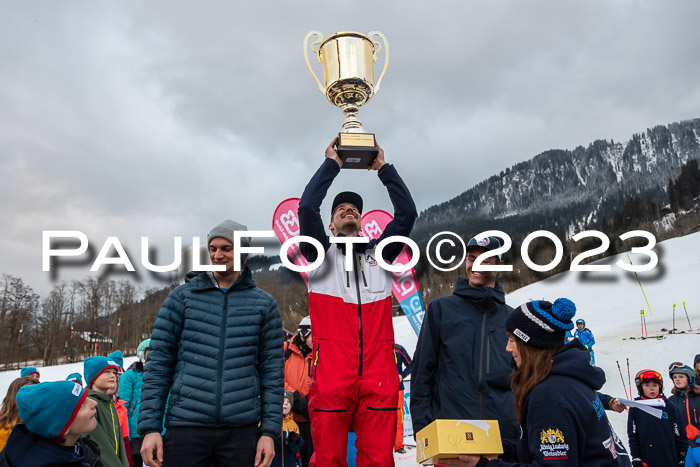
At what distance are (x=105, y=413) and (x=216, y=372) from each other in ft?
6.18

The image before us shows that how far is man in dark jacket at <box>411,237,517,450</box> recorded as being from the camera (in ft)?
8.92

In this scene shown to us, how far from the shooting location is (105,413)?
388cm

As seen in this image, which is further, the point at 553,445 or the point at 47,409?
the point at 47,409

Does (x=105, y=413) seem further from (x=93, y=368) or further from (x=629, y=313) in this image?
(x=629, y=313)

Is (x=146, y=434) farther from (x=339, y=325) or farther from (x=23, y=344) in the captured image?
(x=23, y=344)

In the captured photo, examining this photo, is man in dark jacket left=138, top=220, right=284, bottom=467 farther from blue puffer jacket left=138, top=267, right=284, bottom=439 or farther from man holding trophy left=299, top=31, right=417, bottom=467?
man holding trophy left=299, top=31, right=417, bottom=467

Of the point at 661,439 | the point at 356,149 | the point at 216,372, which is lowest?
the point at 661,439

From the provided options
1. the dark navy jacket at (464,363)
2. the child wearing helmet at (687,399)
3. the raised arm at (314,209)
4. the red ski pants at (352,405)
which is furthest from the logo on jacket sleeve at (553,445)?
the child wearing helmet at (687,399)

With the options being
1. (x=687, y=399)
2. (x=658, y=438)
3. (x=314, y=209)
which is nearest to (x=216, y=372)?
(x=314, y=209)

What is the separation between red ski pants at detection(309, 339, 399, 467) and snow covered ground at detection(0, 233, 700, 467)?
4.50 metres

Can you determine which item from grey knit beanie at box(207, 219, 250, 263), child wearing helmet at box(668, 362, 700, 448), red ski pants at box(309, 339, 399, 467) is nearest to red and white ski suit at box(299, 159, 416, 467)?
red ski pants at box(309, 339, 399, 467)

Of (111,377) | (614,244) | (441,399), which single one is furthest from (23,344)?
(614,244)

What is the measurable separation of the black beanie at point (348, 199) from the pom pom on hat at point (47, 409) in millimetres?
2069

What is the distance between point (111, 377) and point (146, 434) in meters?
1.95
